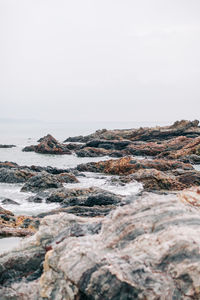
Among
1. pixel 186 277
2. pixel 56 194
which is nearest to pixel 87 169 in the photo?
pixel 56 194

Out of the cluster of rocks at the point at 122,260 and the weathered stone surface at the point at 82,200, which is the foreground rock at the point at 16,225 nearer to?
the weathered stone surface at the point at 82,200

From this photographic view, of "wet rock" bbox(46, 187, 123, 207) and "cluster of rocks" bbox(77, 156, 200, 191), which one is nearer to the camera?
"wet rock" bbox(46, 187, 123, 207)

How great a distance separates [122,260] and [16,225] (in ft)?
30.8

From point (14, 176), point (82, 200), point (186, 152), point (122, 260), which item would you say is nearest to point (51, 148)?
point (186, 152)

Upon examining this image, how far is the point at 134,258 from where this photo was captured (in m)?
5.18

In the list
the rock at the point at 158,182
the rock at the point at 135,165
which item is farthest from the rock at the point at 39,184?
the rock at the point at 135,165

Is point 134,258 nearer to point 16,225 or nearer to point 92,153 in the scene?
point 16,225

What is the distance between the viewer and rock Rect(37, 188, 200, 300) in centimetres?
486

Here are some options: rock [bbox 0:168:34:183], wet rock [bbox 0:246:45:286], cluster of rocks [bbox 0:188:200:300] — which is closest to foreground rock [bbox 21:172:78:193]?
rock [bbox 0:168:34:183]

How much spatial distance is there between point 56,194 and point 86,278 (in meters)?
14.9

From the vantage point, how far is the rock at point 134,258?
4.86 meters

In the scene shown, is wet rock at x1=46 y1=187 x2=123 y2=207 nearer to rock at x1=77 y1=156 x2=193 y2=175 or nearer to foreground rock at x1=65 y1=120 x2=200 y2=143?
rock at x1=77 y1=156 x2=193 y2=175

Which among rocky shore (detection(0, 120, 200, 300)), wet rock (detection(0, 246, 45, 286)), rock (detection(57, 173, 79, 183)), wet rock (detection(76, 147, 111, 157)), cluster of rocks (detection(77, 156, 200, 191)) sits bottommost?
wet rock (detection(76, 147, 111, 157))

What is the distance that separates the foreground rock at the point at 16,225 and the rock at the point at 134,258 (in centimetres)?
622
